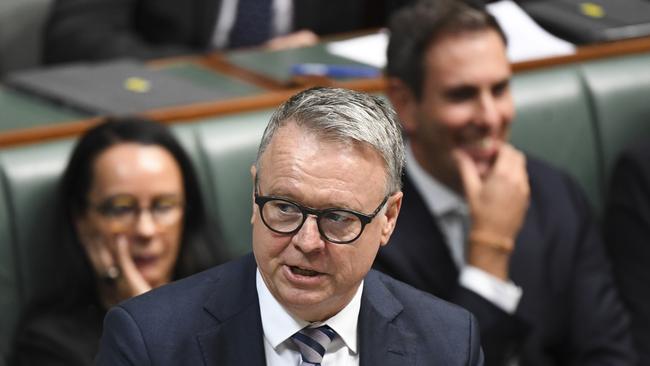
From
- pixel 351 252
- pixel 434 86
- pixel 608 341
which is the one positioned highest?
pixel 351 252

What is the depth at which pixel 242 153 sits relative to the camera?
1752 millimetres

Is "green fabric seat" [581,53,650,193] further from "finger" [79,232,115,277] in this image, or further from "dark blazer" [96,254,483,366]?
"dark blazer" [96,254,483,366]

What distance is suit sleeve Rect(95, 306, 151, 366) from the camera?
2.80 ft

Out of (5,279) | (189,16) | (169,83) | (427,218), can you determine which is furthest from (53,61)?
(427,218)

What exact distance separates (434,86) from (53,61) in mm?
1179

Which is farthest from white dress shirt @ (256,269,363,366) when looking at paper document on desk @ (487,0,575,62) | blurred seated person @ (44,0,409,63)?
blurred seated person @ (44,0,409,63)

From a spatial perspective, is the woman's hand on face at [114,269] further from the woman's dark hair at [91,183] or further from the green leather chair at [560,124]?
the green leather chair at [560,124]

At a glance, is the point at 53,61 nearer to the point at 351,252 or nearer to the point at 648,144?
the point at 648,144

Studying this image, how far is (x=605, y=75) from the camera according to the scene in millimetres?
2031

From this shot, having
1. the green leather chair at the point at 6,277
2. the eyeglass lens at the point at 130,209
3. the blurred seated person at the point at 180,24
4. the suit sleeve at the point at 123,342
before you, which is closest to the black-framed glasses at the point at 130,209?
the eyeglass lens at the point at 130,209

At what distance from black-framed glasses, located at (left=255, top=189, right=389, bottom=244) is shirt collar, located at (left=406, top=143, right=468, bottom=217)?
797mm

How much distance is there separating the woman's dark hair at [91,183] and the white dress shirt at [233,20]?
2.93ft

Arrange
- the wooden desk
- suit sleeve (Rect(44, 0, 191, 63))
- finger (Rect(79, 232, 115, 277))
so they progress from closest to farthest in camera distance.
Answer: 1. finger (Rect(79, 232, 115, 277))
2. the wooden desk
3. suit sleeve (Rect(44, 0, 191, 63))

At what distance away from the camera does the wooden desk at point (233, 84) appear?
1.74 m
